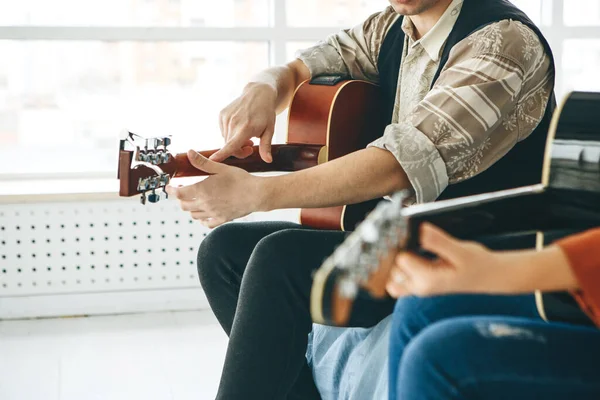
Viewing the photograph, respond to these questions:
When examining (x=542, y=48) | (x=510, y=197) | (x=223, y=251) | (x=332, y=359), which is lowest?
(x=332, y=359)

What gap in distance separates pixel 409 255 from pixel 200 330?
2.00 metres

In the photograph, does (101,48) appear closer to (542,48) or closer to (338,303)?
(542,48)

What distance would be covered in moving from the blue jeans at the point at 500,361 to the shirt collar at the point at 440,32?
77cm

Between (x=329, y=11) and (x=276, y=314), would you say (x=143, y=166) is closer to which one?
(x=276, y=314)

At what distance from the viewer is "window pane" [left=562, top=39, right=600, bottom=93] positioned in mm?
3195

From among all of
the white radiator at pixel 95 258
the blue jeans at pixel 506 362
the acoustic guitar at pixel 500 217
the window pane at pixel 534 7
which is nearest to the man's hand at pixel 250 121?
the acoustic guitar at pixel 500 217

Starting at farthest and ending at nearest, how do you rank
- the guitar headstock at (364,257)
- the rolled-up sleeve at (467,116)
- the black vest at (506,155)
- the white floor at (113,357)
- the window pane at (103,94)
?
the window pane at (103,94)
the white floor at (113,357)
the black vest at (506,155)
the rolled-up sleeve at (467,116)
the guitar headstock at (364,257)

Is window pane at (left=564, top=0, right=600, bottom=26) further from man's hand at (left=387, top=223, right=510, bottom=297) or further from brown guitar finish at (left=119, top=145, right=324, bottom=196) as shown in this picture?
man's hand at (left=387, top=223, right=510, bottom=297)

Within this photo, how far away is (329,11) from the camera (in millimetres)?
3070

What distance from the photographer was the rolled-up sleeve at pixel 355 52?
1.95 metres

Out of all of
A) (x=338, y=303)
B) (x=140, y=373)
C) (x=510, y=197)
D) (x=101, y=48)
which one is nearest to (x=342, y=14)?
(x=101, y=48)

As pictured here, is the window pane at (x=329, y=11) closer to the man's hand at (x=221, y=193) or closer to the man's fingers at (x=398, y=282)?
the man's hand at (x=221, y=193)

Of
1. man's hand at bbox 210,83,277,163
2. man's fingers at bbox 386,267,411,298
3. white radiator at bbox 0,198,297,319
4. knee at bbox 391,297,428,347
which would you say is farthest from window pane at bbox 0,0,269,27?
man's fingers at bbox 386,267,411,298

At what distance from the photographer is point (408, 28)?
69.4 inches
